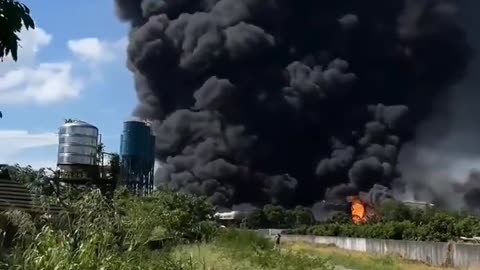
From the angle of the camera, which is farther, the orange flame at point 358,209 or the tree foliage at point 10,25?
the orange flame at point 358,209

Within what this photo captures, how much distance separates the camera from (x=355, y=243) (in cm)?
3272

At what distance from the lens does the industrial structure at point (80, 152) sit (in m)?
49.1

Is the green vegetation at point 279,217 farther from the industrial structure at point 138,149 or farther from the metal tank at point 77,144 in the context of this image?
the metal tank at point 77,144

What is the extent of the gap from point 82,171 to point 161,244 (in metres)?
35.8

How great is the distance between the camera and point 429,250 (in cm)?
2409

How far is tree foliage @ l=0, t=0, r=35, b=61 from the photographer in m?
3.18

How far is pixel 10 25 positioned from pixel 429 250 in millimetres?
22677

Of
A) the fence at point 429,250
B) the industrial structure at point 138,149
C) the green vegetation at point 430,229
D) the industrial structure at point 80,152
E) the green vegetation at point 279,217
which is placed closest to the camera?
the fence at point 429,250

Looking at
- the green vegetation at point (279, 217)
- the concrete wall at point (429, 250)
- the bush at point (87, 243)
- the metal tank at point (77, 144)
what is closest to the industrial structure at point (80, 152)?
the metal tank at point (77, 144)

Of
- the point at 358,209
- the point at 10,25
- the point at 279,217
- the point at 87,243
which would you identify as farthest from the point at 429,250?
the point at 279,217

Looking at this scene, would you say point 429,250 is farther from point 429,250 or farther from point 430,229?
point 430,229

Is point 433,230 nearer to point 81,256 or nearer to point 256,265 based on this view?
point 256,265

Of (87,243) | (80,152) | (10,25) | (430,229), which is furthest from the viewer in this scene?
(80,152)

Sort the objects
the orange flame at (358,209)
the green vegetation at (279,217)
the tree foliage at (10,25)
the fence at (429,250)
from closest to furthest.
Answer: the tree foliage at (10,25) < the fence at (429,250) < the orange flame at (358,209) < the green vegetation at (279,217)
